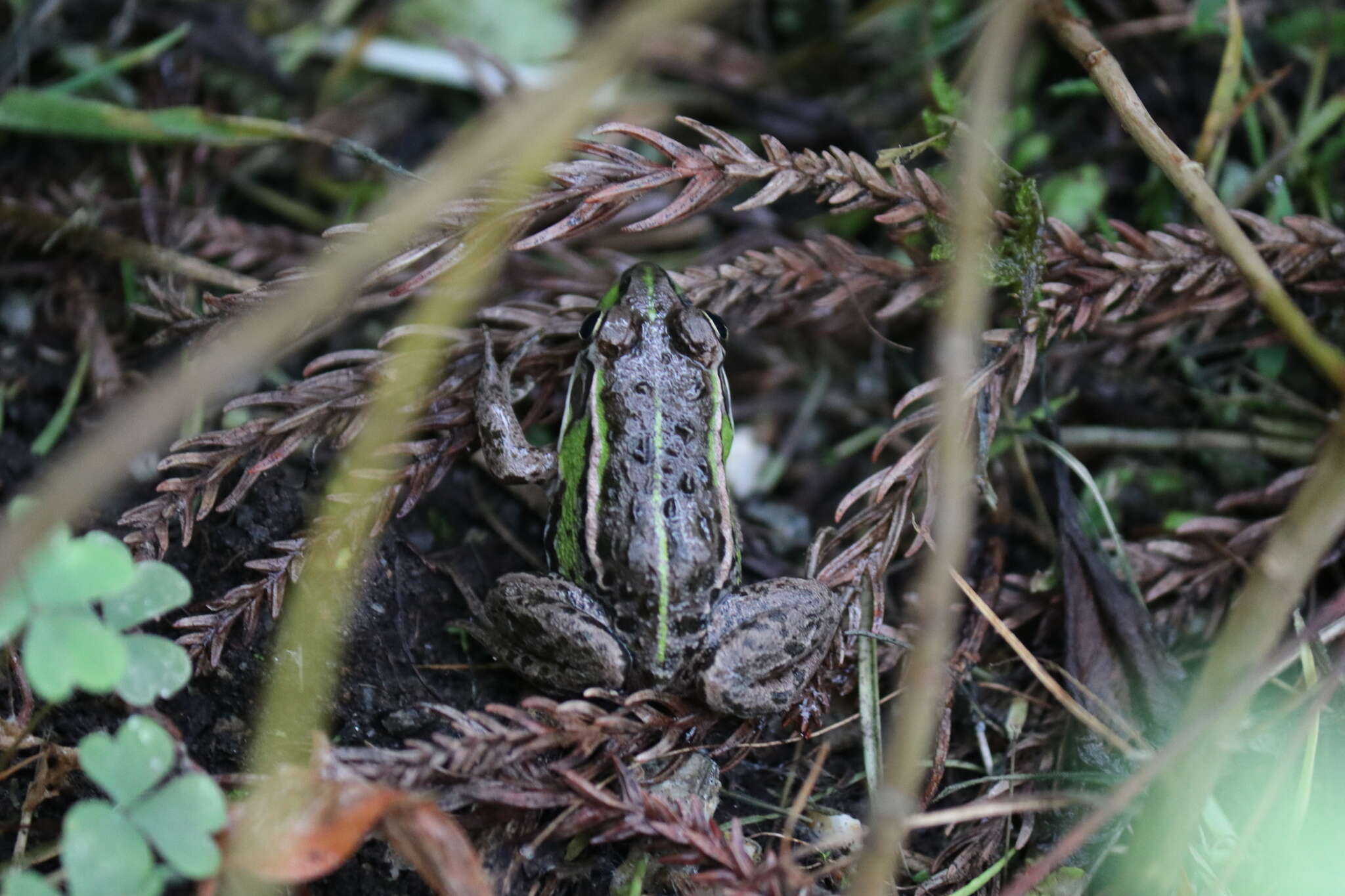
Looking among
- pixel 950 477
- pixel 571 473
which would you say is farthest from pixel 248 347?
pixel 571 473

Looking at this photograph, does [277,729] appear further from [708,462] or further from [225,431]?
[708,462]

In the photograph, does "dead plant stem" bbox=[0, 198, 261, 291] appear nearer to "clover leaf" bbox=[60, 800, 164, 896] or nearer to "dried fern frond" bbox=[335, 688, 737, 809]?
"dried fern frond" bbox=[335, 688, 737, 809]

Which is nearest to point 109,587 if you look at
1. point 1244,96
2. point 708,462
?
point 708,462

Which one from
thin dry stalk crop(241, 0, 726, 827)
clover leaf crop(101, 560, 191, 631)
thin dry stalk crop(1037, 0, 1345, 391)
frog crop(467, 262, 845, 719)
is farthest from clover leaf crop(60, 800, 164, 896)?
thin dry stalk crop(1037, 0, 1345, 391)

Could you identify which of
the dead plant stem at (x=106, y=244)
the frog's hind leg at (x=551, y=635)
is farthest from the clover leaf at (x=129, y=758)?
the dead plant stem at (x=106, y=244)

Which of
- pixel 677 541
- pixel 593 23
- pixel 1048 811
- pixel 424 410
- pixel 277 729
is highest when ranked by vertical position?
pixel 593 23

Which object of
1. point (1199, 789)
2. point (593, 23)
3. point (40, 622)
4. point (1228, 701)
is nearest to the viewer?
point (40, 622)
